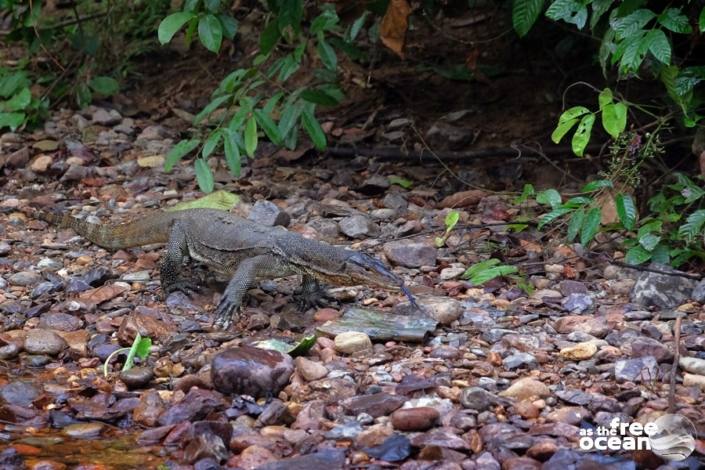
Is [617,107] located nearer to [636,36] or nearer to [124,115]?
[636,36]

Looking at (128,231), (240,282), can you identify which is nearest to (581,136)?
(240,282)

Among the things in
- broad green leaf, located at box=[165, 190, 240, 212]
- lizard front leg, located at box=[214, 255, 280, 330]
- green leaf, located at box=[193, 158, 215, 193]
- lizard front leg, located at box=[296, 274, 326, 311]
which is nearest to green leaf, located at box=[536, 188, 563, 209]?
lizard front leg, located at box=[296, 274, 326, 311]

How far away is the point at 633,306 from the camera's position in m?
5.76

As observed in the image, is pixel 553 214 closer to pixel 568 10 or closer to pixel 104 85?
pixel 568 10

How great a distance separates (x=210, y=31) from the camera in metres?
6.47

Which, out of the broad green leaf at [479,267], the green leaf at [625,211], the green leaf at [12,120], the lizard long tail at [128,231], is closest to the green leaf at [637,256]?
the green leaf at [625,211]

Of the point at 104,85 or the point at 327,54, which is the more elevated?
the point at 327,54

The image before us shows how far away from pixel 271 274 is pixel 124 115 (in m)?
4.07

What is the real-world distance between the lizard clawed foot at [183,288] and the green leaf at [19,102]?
346 centimetres

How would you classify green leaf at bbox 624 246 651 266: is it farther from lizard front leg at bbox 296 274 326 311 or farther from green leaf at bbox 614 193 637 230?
lizard front leg at bbox 296 274 326 311

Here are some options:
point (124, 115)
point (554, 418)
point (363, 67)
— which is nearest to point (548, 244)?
point (554, 418)

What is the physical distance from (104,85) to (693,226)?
585 centimetres

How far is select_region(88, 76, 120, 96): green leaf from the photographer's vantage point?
972 cm

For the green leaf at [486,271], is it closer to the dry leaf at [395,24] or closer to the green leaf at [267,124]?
the dry leaf at [395,24]
